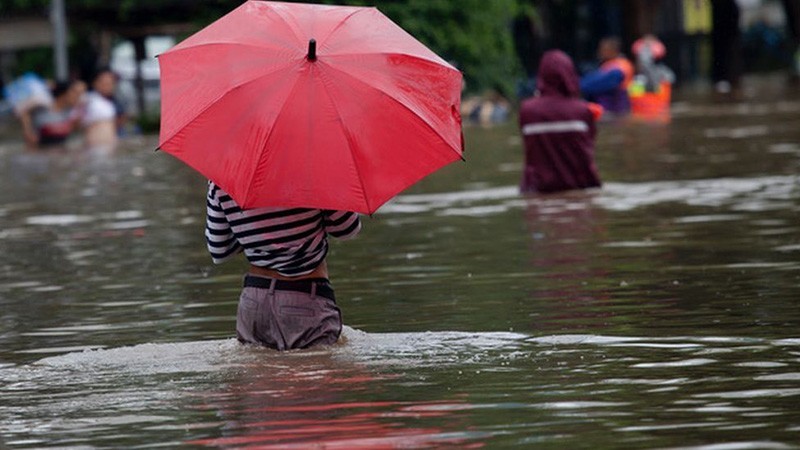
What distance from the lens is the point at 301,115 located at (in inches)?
352

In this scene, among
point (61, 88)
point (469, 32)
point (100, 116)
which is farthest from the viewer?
point (469, 32)

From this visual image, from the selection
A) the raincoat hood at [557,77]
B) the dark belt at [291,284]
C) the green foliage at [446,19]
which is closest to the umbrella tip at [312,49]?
the dark belt at [291,284]

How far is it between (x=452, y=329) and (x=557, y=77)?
8.99 meters

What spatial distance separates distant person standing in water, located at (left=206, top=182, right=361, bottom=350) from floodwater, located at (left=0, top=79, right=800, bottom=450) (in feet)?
0.47

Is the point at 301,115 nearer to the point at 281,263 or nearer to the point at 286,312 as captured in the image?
the point at 281,263

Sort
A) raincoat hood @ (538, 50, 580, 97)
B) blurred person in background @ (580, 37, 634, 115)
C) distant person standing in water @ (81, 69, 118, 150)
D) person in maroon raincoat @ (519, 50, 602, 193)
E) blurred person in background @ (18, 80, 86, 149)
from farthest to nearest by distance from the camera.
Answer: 1. blurred person in background @ (18, 80, 86, 149)
2. distant person standing in water @ (81, 69, 118, 150)
3. blurred person in background @ (580, 37, 634, 115)
4. person in maroon raincoat @ (519, 50, 602, 193)
5. raincoat hood @ (538, 50, 580, 97)

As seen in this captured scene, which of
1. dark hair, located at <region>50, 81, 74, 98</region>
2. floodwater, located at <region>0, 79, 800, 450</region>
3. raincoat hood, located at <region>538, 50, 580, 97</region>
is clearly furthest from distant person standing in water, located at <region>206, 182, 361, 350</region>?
dark hair, located at <region>50, 81, 74, 98</region>

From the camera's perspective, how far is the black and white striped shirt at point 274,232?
911 cm

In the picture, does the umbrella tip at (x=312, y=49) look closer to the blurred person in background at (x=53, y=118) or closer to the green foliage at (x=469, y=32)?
the blurred person in background at (x=53, y=118)

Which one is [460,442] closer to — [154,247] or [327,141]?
[327,141]

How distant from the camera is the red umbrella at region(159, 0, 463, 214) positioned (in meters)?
8.90

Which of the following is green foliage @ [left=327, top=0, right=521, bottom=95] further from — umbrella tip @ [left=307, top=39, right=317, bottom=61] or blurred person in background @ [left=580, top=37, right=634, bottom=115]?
umbrella tip @ [left=307, top=39, right=317, bottom=61]

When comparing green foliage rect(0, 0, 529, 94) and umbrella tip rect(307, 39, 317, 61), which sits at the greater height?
umbrella tip rect(307, 39, 317, 61)

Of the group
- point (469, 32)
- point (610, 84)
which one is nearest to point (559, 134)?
point (610, 84)
